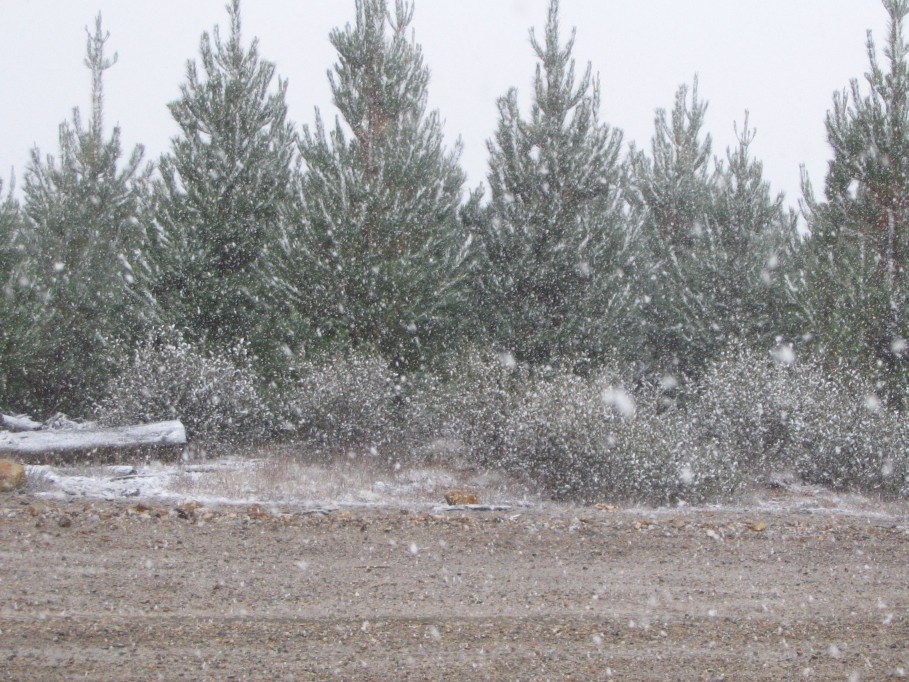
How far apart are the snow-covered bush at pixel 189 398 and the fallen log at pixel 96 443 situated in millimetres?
1311

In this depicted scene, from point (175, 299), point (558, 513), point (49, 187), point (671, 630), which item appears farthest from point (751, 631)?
point (49, 187)

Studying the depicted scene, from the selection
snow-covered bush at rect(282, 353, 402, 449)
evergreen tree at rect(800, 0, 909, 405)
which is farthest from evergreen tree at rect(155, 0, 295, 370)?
evergreen tree at rect(800, 0, 909, 405)

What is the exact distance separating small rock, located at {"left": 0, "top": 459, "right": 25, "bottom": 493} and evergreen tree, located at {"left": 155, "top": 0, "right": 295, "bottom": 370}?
677 centimetres

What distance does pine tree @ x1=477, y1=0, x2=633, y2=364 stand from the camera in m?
16.3

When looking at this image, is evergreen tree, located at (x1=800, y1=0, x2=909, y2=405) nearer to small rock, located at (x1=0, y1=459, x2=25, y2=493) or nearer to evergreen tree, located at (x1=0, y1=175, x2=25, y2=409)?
small rock, located at (x1=0, y1=459, x2=25, y2=493)

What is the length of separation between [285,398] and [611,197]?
7.94 metres

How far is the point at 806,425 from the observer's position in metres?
13.1

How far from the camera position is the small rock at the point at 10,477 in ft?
30.2

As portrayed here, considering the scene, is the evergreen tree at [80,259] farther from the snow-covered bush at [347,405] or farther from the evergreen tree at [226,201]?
the snow-covered bush at [347,405]

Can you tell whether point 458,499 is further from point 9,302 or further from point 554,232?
point 9,302

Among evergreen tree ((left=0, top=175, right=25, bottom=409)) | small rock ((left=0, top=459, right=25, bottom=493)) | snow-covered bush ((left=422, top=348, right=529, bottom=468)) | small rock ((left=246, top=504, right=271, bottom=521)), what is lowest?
small rock ((left=246, top=504, right=271, bottom=521))

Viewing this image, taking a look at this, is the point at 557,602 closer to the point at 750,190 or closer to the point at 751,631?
the point at 751,631

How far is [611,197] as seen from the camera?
59.8ft

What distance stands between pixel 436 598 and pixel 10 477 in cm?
605
